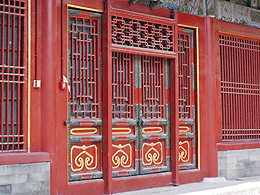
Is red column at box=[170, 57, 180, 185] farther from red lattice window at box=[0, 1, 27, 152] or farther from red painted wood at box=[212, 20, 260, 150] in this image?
red lattice window at box=[0, 1, 27, 152]

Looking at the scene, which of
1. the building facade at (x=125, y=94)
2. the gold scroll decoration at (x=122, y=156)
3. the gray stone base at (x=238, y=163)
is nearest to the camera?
the building facade at (x=125, y=94)

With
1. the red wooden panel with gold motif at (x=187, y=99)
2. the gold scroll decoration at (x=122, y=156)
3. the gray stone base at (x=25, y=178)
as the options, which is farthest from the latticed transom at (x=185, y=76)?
the gray stone base at (x=25, y=178)

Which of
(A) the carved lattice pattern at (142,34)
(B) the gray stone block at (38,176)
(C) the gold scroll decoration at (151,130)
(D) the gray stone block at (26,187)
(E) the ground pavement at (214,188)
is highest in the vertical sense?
(A) the carved lattice pattern at (142,34)

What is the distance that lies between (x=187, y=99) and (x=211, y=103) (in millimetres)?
554

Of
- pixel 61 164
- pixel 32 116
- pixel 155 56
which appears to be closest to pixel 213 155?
pixel 155 56

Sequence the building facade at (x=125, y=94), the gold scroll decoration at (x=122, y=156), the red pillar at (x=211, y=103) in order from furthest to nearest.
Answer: the red pillar at (x=211, y=103) → the gold scroll decoration at (x=122, y=156) → the building facade at (x=125, y=94)

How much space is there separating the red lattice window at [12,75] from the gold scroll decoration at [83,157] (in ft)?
3.15

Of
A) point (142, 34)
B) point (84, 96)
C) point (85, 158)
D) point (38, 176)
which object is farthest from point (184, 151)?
point (38, 176)

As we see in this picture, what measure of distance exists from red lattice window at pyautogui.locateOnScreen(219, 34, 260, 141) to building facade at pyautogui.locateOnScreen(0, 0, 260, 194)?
0.08 ft

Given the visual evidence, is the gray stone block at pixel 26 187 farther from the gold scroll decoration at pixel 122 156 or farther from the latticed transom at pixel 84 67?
the gold scroll decoration at pixel 122 156

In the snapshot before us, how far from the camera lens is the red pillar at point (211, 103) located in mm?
8641

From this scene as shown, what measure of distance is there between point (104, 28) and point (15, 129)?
2.34 m

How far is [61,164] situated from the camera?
255 inches

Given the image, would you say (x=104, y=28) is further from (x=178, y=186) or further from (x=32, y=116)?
(x=178, y=186)
